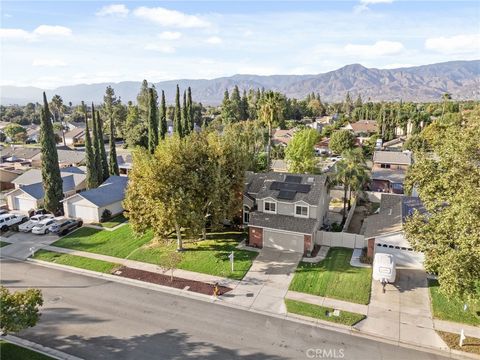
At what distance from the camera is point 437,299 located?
24.3 meters

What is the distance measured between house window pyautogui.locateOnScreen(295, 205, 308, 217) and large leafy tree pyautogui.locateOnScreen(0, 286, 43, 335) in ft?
73.7

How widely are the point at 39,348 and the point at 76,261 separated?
1213 cm

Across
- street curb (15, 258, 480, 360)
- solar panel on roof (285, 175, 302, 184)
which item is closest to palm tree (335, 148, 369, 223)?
solar panel on roof (285, 175, 302, 184)

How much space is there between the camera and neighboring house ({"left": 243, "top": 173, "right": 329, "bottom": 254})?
32.2m

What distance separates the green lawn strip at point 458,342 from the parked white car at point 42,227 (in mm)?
37483

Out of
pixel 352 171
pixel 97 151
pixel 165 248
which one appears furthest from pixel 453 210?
pixel 97 151

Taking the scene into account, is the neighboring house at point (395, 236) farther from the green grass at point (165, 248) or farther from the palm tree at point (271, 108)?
the palm tree at point (271, 108)

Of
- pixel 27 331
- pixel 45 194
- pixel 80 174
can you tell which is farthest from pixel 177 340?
pixel 80 174

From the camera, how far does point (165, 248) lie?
33.4 metres

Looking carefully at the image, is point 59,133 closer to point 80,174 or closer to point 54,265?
point 80,174

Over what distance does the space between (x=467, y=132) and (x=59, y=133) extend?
Result: 124266mm

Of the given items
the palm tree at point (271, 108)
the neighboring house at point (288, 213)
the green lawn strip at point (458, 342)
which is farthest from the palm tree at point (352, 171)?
the green lawn strip at point (458, 342)

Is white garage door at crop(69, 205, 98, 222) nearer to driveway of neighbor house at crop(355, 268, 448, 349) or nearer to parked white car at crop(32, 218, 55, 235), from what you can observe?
parked white car at crop(32, 218, 55, 235)

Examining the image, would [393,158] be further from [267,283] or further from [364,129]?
[364,129]
